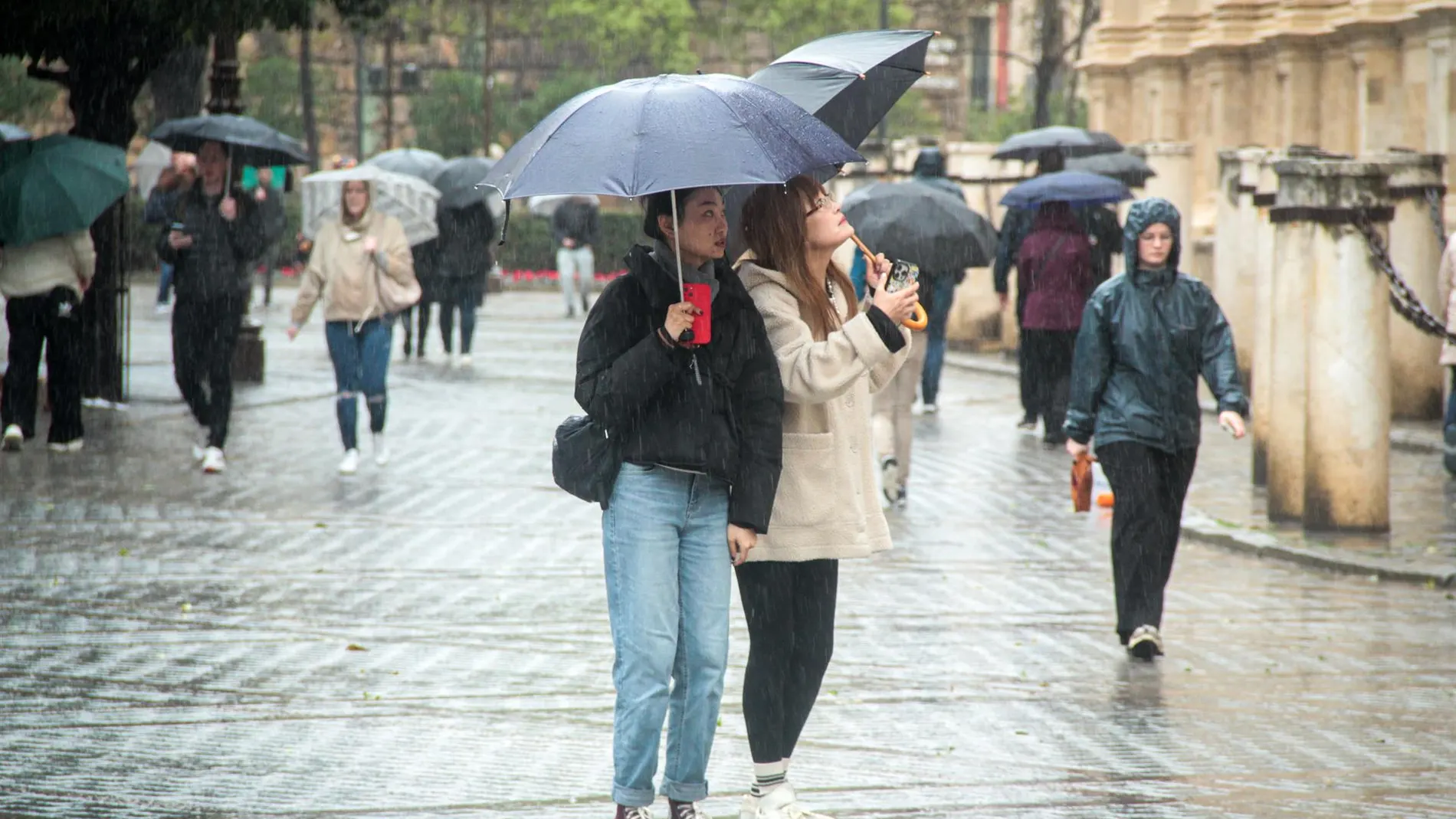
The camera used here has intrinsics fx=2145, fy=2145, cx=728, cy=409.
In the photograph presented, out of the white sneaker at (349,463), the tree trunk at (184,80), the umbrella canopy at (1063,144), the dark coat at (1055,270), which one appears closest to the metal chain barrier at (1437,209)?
the dark coat at (1055,270)

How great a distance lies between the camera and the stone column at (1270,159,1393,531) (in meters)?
10.6

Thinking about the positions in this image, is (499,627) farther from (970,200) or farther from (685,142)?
(970,200)

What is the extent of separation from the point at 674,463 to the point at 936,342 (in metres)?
12.0

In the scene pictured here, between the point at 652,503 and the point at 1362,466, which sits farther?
the point at 1362,466

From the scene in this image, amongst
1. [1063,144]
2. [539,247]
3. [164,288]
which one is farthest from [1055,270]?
[539,247]

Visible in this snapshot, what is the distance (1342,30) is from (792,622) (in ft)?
51.9

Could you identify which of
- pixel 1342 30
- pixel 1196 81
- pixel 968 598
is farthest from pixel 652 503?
pixel 1196 81

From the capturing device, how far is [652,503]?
201 inches

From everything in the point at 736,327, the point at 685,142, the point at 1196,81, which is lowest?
the point at 736,327

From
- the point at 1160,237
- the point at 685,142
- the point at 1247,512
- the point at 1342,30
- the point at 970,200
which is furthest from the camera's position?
the point at 970,200

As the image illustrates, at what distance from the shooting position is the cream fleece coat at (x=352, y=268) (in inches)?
493

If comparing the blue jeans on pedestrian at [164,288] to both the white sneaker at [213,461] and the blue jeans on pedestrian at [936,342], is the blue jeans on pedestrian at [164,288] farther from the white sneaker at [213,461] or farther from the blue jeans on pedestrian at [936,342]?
the white sneaker at [213,461]

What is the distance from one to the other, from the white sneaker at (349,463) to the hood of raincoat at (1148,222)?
245 inches

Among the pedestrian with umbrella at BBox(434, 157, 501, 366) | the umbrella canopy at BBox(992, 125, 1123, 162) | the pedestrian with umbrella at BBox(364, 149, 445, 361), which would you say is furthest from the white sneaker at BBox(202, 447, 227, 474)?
the umbrella canopy at BBox(992, 125, 1123, 162)
